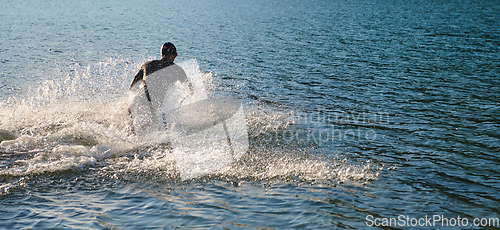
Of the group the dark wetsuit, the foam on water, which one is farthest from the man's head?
the foam on water

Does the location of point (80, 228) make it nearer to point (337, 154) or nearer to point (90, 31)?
point (337, 154)

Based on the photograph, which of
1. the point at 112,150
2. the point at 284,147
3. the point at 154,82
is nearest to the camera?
the point at 112,150

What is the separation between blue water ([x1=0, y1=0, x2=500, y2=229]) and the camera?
268 inches

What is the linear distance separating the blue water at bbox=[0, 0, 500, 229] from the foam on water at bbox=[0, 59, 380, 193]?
46 mm

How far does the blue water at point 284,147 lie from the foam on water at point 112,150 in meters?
0.05

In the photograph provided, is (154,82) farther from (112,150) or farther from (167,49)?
(112,150)

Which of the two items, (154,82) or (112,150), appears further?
(154,82)

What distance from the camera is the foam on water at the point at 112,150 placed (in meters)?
8.29

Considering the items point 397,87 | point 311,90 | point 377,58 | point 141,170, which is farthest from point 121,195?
point 377,58

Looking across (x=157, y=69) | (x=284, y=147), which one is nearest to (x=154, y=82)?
(x=157, y=69)

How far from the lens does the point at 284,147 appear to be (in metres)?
9.87

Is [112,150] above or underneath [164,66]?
underneath

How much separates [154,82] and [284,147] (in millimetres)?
3736

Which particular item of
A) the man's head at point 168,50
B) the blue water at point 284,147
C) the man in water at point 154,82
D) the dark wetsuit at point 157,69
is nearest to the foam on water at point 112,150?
the blue water at point 284,147
